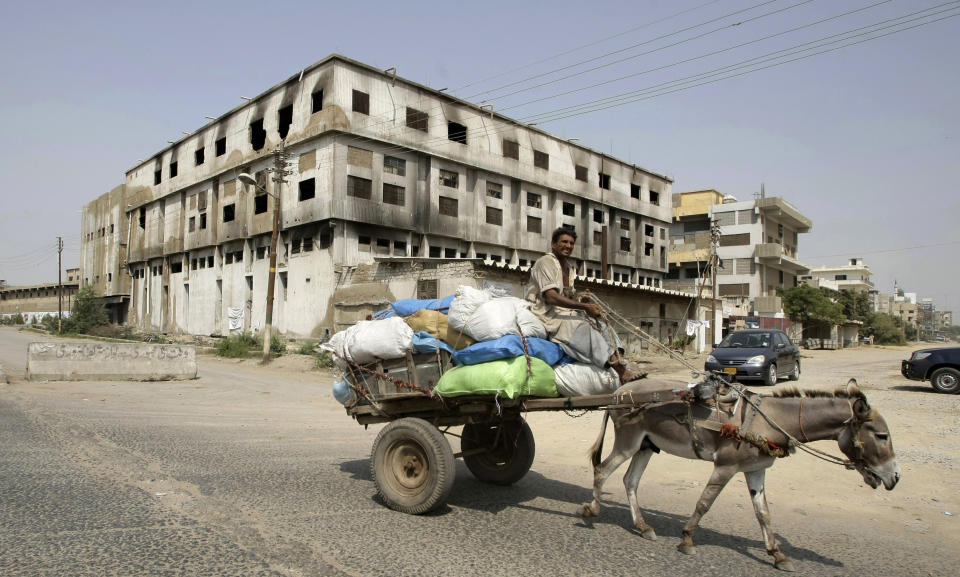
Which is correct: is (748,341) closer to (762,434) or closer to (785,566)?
(762,434)

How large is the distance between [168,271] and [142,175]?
36.3ft

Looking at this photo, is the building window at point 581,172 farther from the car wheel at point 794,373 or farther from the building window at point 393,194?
the car wheel at point 794,373

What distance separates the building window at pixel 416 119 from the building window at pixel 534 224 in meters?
11.0

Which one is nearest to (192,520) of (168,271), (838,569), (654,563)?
(654,563)

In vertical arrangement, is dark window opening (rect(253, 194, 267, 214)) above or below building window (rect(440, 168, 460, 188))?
below

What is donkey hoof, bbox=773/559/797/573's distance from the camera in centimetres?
459

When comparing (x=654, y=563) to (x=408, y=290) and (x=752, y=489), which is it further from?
(x=408, y=290)

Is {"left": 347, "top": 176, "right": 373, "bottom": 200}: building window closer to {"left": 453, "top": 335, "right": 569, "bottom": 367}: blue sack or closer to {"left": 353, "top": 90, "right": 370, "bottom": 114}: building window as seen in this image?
{"left": 353, "top": 90, "right": 370, "bottom": 114}: building window

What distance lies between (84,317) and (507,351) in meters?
55.4

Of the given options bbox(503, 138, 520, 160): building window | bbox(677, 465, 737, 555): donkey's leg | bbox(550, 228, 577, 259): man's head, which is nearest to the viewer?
bbox(677, 465, 737, 555): donkey's leg

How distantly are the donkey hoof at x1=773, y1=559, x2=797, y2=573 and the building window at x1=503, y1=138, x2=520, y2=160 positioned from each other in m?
40.1

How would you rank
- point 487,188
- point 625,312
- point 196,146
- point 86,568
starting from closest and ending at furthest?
point 86,568 < point 625,312 < point 487,188 < point 196,146

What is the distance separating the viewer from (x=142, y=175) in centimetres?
5456

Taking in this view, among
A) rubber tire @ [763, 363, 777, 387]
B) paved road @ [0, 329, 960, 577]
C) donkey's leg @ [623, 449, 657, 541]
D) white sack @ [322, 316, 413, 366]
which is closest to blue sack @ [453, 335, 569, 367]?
white sack @ [322, 316, 413, 366]
